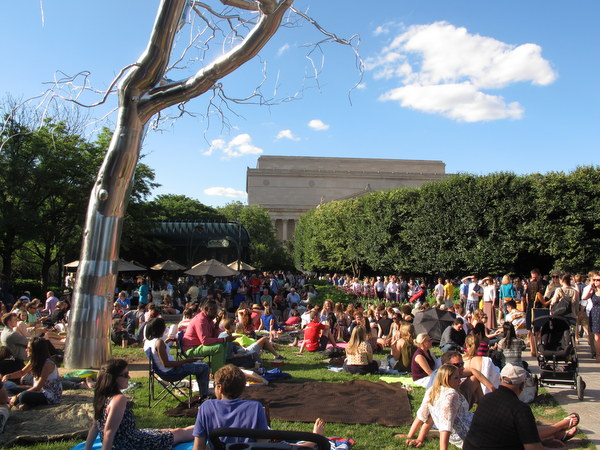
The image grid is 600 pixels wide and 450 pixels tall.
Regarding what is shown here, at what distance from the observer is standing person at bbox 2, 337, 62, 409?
653cm

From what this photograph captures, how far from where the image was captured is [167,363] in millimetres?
6863

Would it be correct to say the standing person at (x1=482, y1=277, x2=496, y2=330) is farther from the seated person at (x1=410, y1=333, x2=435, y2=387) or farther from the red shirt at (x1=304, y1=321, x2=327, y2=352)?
the seated person at (x1=410, y1=333, x2=435, y2=387)

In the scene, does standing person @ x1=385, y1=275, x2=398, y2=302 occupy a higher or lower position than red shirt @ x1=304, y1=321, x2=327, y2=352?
higher

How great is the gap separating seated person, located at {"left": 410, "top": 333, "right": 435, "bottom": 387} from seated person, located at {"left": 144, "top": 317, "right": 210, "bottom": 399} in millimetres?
3164

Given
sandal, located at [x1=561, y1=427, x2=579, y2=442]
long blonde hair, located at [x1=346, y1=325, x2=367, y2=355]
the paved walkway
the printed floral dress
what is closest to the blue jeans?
the printed floral dress

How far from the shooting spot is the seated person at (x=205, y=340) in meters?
8.11

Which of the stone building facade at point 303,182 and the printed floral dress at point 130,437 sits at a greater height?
the stone building facade at point 303,182

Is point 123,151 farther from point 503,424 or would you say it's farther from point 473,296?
point 473,296

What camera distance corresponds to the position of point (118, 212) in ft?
30.8

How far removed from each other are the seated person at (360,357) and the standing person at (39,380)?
4.95 metres

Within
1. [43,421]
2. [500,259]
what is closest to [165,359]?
[43,421]

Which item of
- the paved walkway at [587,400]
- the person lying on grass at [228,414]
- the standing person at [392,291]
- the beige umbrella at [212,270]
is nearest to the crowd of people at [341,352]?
the person lying on grass at [228,414]

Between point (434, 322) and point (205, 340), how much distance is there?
6452 millimetres

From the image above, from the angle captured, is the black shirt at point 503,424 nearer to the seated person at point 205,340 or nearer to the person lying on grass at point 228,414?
the person lying on grass at point 228,414
